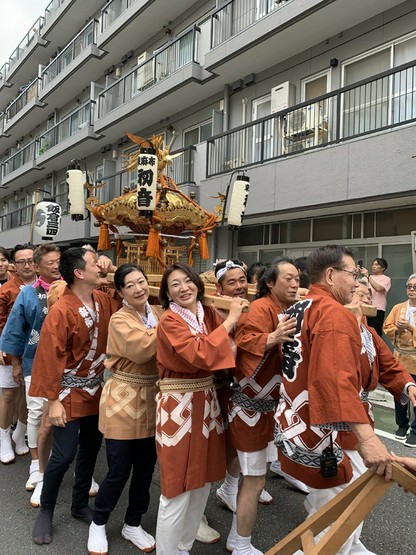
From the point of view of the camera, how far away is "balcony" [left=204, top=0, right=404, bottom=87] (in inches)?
328

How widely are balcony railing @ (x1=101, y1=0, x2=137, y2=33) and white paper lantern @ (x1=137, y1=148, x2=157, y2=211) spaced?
39.7 ft

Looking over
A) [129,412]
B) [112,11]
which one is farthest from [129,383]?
[112,11]

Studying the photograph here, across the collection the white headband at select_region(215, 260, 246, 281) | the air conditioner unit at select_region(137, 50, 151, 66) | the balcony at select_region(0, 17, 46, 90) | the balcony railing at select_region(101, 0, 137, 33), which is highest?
the balcony at select_region(0, 17, 46, 90)

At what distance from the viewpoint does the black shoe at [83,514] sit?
306cm

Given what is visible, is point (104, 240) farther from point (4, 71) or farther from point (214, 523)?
point (4, 71)

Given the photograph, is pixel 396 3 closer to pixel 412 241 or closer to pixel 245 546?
pixel 412 241

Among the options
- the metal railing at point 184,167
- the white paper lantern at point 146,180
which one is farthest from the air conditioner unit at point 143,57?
the white paper lantern at point 146,180

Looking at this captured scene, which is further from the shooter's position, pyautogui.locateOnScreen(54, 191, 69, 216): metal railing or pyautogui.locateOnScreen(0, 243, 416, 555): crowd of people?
pyautogui.locateOnScreen(54, 191, 69, 216): metal railing

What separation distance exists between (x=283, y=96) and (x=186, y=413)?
9.28 metres

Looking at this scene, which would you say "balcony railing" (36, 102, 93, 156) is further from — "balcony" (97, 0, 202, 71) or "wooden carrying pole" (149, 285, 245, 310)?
"wooden carrying pole" (149, 285, 245, 310)

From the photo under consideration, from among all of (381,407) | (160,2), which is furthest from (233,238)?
(160,2)

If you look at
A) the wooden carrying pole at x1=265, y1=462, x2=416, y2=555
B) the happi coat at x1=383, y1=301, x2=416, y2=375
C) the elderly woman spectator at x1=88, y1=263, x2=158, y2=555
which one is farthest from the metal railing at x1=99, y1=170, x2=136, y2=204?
the wooden carrying pole at x1=265, y1=462, x2=416, y2=555

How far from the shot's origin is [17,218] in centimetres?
2342

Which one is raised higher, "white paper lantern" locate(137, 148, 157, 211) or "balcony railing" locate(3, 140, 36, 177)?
"balcony railing" locate(3, 140, 36, 177)
